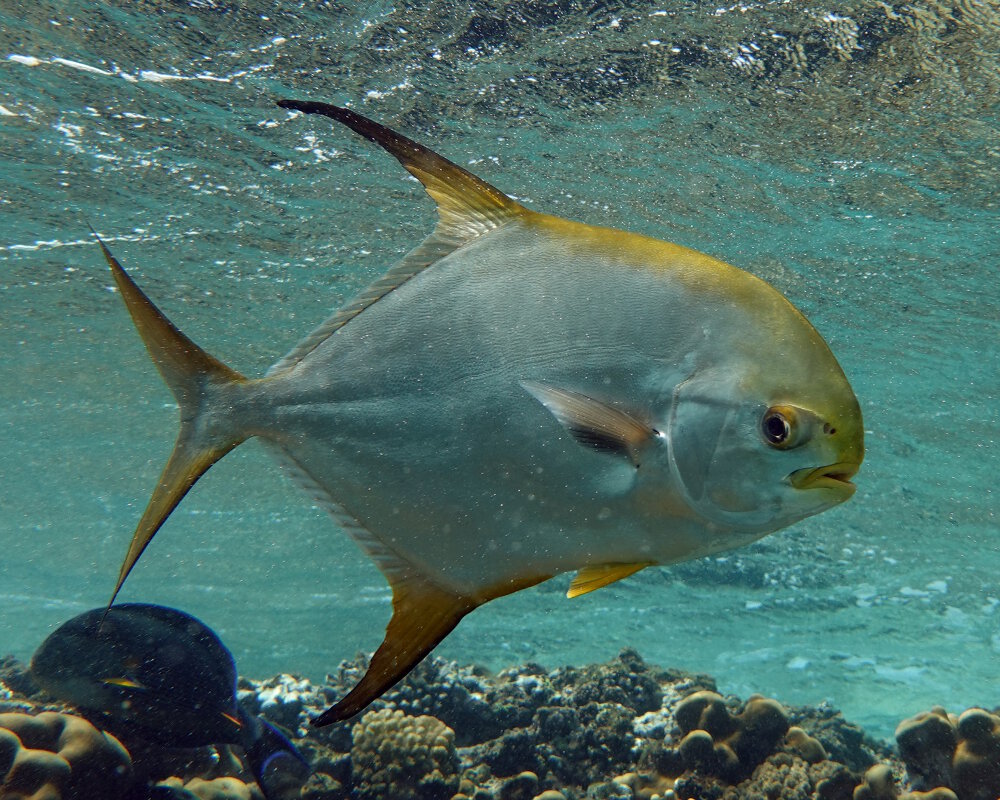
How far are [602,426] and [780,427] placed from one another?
0.34m

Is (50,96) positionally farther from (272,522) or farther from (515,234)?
(272,522)

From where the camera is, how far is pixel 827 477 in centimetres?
135

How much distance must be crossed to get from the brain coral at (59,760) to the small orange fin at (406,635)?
4.09m

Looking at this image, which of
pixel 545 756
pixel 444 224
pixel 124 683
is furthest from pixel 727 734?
pixel 444 224

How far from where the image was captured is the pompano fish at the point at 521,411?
1333mm

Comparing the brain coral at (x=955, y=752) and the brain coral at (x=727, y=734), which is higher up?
the brain coral at (x=955, y=752)

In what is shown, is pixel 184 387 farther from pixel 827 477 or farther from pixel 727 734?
pixel 727 734

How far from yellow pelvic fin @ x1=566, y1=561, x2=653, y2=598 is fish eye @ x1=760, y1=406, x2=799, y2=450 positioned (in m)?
0.34

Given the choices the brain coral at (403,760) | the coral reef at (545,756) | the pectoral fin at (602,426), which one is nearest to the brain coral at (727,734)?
A: the coral reef at (545,756)

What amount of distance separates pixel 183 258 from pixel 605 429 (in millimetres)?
12715

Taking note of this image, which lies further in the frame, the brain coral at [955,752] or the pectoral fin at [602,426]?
the brain coral at [955,752]

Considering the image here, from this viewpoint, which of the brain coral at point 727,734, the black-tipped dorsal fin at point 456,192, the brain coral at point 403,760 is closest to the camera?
the black-tipped dorsal fin at point 456,192

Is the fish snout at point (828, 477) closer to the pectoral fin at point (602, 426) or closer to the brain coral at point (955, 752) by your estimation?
the pectoral fin at point (602, 426)

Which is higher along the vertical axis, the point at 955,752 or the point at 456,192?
the point at 456,192
